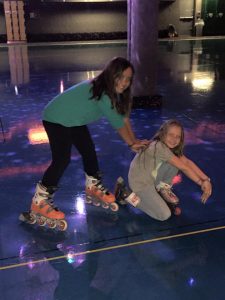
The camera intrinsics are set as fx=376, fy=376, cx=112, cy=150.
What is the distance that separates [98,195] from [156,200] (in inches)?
19.5

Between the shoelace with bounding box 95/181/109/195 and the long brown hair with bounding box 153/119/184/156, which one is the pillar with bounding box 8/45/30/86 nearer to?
the shoelace with bounding box 95/181/109/195

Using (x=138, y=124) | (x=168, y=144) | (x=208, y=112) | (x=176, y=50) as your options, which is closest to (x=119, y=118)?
(x=168, y=144)

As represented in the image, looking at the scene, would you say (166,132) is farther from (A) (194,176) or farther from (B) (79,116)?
(B) (79,116)

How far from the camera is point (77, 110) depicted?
2662mm

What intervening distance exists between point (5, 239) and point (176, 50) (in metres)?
13.5

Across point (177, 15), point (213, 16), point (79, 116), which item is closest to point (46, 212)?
point (79, 116)

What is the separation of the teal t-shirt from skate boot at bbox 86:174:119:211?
61cm

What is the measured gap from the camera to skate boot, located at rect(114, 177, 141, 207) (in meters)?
2.99

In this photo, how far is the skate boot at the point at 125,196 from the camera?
2.99 meters

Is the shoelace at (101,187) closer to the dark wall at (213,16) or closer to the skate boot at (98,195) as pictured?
the skate boot at (98,195)

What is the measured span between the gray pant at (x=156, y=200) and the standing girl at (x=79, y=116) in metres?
0.30

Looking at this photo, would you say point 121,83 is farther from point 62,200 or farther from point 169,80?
point 169,80

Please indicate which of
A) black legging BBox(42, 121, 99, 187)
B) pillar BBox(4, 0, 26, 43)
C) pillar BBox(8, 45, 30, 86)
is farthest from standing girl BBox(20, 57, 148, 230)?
pillar BBox(4, 0, 26, 43)

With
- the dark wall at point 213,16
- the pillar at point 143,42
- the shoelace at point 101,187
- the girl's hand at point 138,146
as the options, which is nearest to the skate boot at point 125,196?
Result: the shoelace at point 101,187
